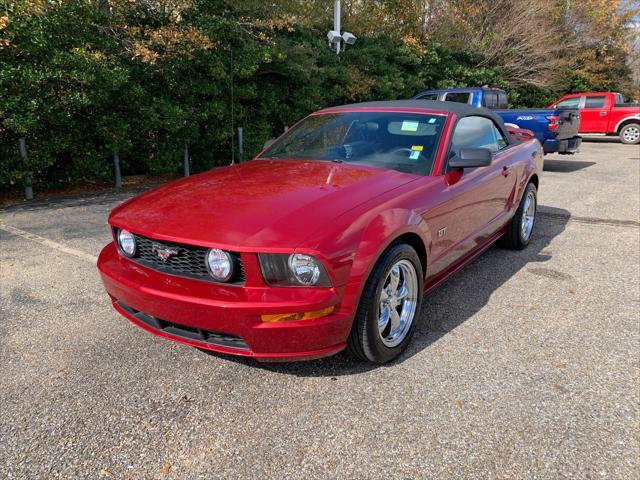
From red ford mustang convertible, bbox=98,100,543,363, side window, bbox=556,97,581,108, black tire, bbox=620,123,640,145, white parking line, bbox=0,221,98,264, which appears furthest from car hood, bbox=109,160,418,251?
black tire, bbox=620,123,640,145

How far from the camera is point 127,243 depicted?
2.91 meters

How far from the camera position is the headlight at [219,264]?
2449 mm

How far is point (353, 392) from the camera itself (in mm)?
2680

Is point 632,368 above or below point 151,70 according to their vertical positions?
below

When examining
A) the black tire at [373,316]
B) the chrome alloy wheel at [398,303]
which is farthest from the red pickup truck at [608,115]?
the black tire at [373,316]

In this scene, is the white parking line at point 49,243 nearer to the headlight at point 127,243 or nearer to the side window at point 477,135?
the headlight at point 127,243

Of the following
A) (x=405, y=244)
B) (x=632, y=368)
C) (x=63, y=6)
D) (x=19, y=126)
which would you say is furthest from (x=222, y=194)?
(x=63, y=6)

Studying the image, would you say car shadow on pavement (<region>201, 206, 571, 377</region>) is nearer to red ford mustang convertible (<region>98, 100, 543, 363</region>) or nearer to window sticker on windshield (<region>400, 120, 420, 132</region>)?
red ford mustang convertible (<region>98, 100, 543, 363</region>)

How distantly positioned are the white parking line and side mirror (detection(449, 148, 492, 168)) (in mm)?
3500

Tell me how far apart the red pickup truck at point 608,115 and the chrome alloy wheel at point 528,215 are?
1418cm

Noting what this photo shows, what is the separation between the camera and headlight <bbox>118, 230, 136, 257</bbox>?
2.87 meters

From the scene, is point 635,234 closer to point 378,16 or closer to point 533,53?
point 378,16

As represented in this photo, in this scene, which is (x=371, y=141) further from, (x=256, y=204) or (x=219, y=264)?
(x=219, y=264)

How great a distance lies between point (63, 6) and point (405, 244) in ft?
21.6
